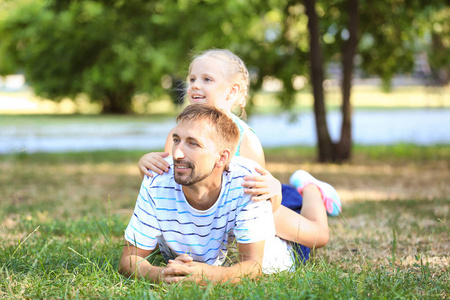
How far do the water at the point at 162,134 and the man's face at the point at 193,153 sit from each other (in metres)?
7.80

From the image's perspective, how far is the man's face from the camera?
259 centimetres

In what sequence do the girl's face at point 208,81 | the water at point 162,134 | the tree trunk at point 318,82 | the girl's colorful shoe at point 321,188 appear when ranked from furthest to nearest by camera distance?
the water at point 162,134 → the tree trunk at point 318,82 → the girl's colorful shoe at point 321,188 → the girl's face at point 208,81

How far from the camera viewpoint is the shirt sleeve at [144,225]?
2795 millimetres

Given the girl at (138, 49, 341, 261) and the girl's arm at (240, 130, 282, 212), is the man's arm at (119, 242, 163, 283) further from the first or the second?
the girl's arm at (240, 130, 282, 212)

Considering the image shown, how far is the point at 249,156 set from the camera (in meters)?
3.26

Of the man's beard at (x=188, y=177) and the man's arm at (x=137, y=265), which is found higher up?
the man's beard at (x=188, y=177)

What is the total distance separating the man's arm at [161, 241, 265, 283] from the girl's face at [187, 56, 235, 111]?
3.15ft

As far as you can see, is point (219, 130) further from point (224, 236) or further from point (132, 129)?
point (132, 129)

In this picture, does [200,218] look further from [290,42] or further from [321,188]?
[290,42]

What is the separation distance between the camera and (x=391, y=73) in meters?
10.1

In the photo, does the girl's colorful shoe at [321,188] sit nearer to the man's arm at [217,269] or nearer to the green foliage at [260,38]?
the man's arm at [217,269]

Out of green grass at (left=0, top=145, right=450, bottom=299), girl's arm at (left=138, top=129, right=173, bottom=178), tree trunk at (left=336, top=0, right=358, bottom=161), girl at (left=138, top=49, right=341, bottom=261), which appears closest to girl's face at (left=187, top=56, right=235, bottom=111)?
girl at (left=138, top=49, right=341, bottom=261)

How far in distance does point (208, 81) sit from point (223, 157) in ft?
2.56

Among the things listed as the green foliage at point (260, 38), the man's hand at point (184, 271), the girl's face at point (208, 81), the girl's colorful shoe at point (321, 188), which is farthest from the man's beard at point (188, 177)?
the green foliage at point (260, 38)
